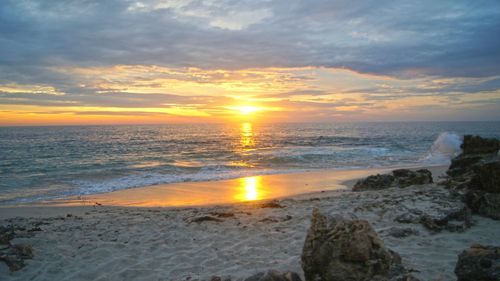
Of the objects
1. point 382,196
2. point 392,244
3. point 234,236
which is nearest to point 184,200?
point 234,236

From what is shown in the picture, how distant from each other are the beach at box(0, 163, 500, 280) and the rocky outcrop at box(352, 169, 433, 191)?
1.58 metres

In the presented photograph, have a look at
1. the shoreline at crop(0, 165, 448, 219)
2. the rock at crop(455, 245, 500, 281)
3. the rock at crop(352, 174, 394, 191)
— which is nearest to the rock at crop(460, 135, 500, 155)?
the shoreline at crop(0, 165, 448, 219)

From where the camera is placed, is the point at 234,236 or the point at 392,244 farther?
the point at 234,236

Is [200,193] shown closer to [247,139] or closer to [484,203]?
[484,203]

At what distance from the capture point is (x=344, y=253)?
4.06 meters

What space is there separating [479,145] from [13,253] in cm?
1505

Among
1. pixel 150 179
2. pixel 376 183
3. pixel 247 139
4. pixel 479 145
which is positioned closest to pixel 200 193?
pixel 150 179

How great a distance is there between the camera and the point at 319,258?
415 cm

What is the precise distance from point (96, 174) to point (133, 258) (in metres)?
15.5

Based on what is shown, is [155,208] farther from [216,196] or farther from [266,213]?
[266,213]

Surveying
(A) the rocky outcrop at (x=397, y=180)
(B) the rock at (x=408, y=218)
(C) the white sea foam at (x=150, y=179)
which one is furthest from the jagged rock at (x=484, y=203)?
(C) the white sea foam at (x=150, y=179)

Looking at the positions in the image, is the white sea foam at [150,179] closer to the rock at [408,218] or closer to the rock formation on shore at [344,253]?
the rock at [408,218]

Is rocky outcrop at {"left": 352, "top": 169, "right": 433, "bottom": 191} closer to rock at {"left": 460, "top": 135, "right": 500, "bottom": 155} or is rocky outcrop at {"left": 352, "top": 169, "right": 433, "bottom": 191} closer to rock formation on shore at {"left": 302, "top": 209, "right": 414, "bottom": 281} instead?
rock at {"left": 460, "top": 135, "right": 500, "bottom": 155}

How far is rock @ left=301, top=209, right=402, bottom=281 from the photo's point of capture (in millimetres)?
4031
